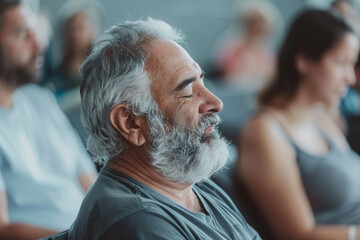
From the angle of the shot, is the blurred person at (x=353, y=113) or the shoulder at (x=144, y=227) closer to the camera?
the shoulder at (x=144, y=227)

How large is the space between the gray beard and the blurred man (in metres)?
0.58

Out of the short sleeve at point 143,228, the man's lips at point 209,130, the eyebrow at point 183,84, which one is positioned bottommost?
the short sleeve at point 143,228

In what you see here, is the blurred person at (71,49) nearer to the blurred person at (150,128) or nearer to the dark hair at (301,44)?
the dark hair at (301,44)

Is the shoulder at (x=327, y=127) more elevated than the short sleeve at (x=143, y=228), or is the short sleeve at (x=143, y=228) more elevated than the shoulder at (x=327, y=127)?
the short sleeve at (x=143, y=228)

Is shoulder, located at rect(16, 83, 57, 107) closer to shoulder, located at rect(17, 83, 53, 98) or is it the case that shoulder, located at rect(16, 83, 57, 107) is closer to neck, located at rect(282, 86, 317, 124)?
shoulder, located at rect(17, 83, 53, 98)

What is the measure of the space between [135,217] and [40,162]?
34.9 inches

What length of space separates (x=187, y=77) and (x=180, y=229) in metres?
0.27

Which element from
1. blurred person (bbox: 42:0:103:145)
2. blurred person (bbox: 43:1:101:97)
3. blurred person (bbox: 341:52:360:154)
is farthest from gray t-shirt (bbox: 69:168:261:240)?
blurred person (bbox: 43:1:101:97)

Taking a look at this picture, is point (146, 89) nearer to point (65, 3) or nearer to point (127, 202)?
point (127, 202)

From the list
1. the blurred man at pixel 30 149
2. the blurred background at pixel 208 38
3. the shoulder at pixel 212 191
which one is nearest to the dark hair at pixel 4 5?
the blurred man at pixel 30 149

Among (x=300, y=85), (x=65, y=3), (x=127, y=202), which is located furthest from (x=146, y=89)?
(x=65, y=3)

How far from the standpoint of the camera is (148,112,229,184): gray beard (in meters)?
1.04

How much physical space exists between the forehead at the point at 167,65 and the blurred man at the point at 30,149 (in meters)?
0.66

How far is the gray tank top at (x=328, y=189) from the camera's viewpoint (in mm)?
1807
